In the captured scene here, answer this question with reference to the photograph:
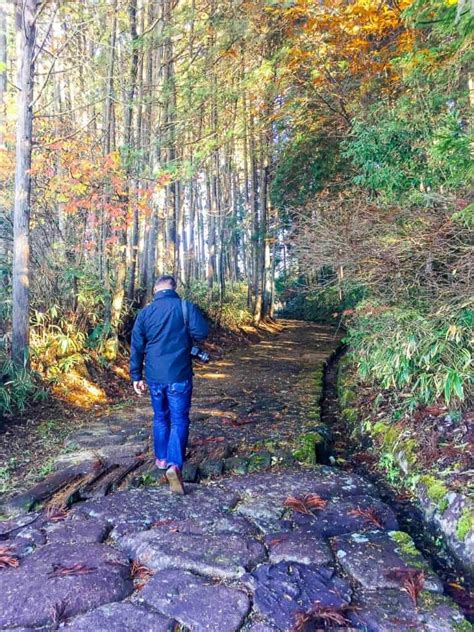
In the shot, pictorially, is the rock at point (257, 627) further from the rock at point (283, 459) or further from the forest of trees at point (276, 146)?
the forest of trees at point (276, 146)

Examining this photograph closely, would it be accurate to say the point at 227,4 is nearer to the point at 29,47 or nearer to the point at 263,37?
the point at 263,37

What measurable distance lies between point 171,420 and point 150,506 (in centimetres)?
69

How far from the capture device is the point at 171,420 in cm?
353

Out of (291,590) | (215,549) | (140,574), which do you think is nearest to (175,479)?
(215,549)

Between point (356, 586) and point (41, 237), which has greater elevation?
point (41, 237)

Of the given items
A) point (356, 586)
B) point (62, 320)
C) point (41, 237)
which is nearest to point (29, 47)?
point (41, 237)

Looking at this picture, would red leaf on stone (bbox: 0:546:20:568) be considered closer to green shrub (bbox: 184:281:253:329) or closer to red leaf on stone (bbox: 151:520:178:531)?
red leaf on stone (bbox: 151:520:178:531)

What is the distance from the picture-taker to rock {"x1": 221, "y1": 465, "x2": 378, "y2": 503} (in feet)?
10.8

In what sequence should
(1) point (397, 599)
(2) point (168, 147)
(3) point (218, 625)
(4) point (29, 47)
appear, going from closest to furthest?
1. (3) point (218, 625)
2. (1) point (397, 599)
3. (4) point (29, 47)
4. (2) point (168, 147)

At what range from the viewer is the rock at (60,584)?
1.99m

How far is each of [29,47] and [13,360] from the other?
3791mm

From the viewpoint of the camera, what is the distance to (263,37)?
10.2 m

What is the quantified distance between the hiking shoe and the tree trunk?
3.04 meters

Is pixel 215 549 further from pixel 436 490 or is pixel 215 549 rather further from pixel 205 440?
pixel 205 440
